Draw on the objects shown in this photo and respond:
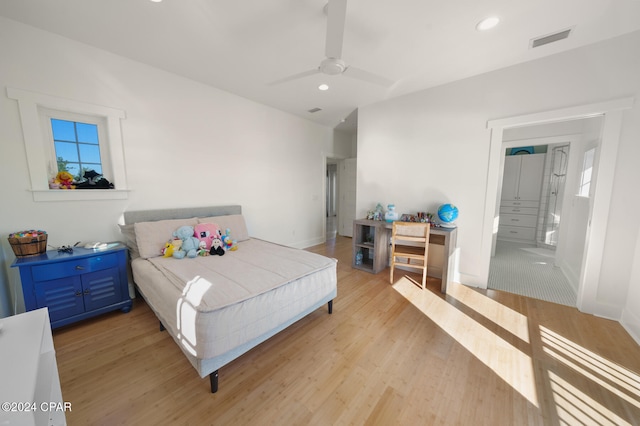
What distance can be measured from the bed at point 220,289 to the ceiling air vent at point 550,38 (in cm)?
290

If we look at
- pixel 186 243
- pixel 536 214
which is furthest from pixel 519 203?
pixel 186 243

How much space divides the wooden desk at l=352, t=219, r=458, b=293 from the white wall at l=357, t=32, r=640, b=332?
30 centimetres

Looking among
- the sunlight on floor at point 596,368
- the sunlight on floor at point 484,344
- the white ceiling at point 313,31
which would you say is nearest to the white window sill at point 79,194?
the white ceiling at point 313,31

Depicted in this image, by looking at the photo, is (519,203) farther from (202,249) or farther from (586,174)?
(202,249)

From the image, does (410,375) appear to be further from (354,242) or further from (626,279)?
(626,279)

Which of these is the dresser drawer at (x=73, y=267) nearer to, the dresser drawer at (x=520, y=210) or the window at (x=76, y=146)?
the window at (x=76, y=146)

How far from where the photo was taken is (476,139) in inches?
113

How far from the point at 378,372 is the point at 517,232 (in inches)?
220

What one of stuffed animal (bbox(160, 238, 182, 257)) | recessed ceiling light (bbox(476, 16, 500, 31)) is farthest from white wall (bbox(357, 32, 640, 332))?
stuffed animal (bbox(160, 238, 182, 257))

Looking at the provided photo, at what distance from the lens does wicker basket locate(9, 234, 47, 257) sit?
186 centimetres

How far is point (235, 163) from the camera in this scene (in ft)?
11.5

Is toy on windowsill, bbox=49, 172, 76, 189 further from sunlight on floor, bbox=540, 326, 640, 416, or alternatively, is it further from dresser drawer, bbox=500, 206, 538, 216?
dresser drawer, bbox=500, 206, 538, 216

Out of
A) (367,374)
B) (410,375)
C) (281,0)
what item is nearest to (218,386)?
(367,374)

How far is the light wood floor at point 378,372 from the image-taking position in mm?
1330
